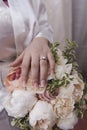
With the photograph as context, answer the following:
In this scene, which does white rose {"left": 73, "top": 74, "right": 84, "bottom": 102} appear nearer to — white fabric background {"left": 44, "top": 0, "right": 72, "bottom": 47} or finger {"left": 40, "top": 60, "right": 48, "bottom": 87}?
finger {"left": 40, "top": 60, "right": 48, "bottom": 87}

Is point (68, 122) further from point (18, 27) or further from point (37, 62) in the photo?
point (18, 27)

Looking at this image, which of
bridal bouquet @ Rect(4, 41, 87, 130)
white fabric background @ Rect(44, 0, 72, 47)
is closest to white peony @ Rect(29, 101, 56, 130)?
bridal bouquet @ Rect(4, 41, 87, 130)

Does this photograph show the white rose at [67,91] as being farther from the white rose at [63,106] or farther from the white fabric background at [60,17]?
the white fabric background at [60,17]

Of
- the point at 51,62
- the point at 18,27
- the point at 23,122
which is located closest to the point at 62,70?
the point at 51,62

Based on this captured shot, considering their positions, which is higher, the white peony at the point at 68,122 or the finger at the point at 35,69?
the finger at the point at 35,69

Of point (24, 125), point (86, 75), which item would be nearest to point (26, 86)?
point (24, 125)

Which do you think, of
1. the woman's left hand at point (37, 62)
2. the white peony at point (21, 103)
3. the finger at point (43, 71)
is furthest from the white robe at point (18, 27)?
the white peony at point (21, 103)
